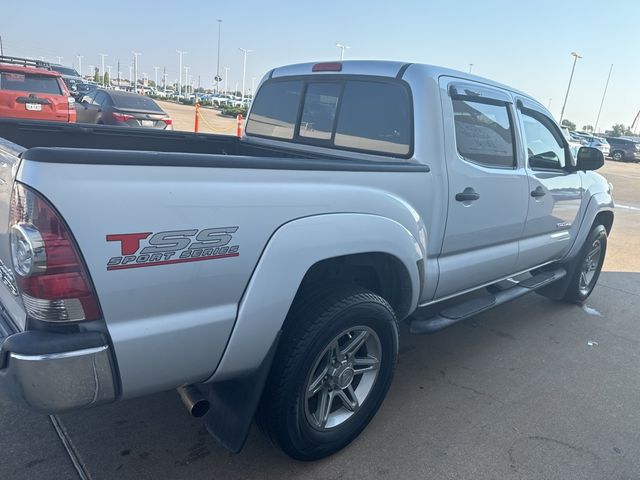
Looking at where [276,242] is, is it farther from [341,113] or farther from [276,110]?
[276,110]

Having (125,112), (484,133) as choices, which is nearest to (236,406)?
(484,133)

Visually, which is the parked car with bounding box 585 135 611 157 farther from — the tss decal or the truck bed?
the tss decal

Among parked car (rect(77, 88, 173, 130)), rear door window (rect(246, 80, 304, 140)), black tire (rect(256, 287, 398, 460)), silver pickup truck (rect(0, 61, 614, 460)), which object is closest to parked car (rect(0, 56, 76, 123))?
parked car (rect(77, 88, 173, 130))

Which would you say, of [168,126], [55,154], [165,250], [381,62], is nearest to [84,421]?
[165,250]

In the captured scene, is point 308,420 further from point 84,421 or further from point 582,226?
point 582,226

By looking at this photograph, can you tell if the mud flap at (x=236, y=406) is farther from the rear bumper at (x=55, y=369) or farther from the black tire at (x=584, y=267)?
the black tire at (x=584, y=267)

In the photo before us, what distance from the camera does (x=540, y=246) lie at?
428cm

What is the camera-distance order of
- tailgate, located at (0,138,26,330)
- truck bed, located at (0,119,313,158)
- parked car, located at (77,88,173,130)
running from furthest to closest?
parked car, located at (77,88,173,130) → truck bed, located at (0,119,313,158) → tailgate, located at (0,138,26,330)

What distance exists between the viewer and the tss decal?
174 centimetres

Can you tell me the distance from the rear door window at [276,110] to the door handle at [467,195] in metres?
1.37

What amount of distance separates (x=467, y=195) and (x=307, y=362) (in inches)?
61.0

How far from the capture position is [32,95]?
10.6m

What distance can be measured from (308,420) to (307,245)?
0.91 metres

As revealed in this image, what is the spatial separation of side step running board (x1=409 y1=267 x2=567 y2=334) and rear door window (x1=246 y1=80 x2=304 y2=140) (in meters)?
1.68
